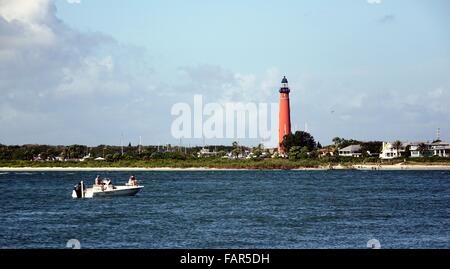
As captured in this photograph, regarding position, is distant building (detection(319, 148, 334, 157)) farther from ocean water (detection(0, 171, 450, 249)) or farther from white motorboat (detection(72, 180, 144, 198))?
white motorboat (detection(72, 180, 144, 198))

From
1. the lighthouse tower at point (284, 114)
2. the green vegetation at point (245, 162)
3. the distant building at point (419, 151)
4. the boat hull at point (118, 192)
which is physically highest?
the lighthouse tower at point (284, 114)

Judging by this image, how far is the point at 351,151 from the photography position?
510 feet

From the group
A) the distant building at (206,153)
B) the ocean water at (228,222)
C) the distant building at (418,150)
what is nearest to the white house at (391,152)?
the distant building at (418,150)

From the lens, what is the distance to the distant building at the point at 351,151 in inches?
6082

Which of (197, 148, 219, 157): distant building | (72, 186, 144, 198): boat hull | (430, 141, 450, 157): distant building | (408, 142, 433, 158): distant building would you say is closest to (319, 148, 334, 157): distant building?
(408, 142, 433, 158): distant building

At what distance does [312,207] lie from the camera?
4459 centimetres

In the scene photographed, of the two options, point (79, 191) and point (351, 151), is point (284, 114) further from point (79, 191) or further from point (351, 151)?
point (79, 191)

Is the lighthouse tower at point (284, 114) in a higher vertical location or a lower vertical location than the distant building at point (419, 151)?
higher

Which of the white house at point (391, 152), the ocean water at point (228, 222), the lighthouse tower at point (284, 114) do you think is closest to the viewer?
the ocean water at point (228, 222)

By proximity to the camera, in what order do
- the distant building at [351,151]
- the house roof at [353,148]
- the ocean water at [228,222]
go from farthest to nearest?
1. the house roof at [353,148]
2. the distant building at [351,151]
3. the ocean water at [228,222]

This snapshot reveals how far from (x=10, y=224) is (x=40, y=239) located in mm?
7229

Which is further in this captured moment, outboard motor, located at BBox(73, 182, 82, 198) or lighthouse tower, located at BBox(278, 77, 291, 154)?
lighthouse tower, located at BBox(278, 77, 291, 154)

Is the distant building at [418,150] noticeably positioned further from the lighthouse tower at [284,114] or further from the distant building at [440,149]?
the lighthouse tower at [284,114]

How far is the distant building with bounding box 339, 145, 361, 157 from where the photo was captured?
154m
